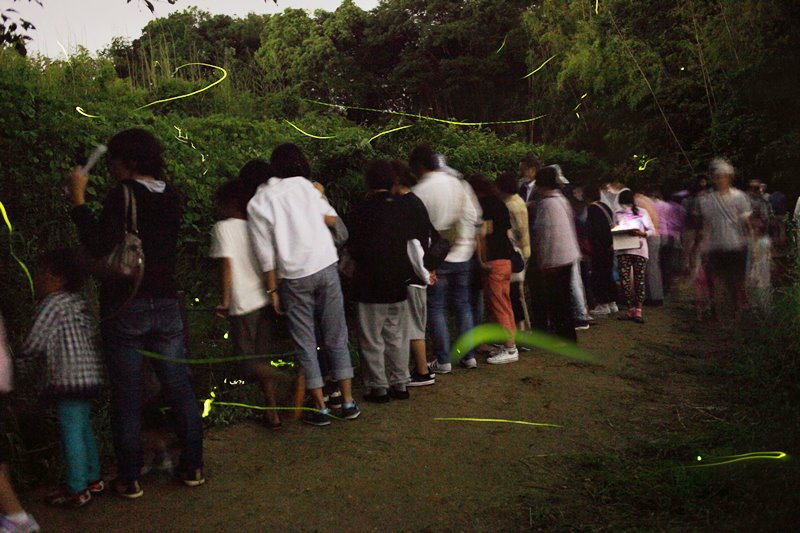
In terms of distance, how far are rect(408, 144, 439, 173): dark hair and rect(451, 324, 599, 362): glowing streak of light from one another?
5.85ft

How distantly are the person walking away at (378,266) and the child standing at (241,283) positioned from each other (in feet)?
3.47

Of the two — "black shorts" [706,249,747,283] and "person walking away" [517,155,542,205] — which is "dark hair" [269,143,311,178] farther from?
"black shorts" [706,249,747,283]

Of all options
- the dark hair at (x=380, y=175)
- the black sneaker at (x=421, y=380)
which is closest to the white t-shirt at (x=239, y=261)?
the dark hair at (x=380, y=175)

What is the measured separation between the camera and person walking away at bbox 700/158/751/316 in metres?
10.3

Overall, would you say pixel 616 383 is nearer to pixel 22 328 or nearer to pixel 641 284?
pixel 641 284

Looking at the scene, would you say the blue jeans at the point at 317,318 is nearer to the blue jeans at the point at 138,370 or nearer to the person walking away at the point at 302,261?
the person walking away at the point at 302,261

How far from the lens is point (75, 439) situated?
192 inches

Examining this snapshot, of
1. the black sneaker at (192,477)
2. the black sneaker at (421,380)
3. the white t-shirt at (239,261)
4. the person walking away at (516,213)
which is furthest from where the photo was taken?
the person walking away at (516,213)

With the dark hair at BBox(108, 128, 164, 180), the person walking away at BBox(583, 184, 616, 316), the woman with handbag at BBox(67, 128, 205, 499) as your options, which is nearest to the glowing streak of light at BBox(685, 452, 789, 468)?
the woman with handbag at BBox(67, 128, 205, 499)

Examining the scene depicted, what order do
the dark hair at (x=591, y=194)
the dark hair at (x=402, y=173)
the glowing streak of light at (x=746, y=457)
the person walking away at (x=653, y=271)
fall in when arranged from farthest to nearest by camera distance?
the person walking away at (x=653, y=271)
the dark hair at (x=591, y=194)
the dark hair at (x=402, y=173)
the glowing streak of light at (x=746, y=457)

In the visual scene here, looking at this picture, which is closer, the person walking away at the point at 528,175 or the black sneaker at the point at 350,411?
the black sneaker at the point at 350,411

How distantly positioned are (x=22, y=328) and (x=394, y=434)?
273 cm

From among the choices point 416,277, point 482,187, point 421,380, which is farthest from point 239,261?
point 482,187

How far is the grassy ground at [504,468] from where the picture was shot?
15.8 feet
